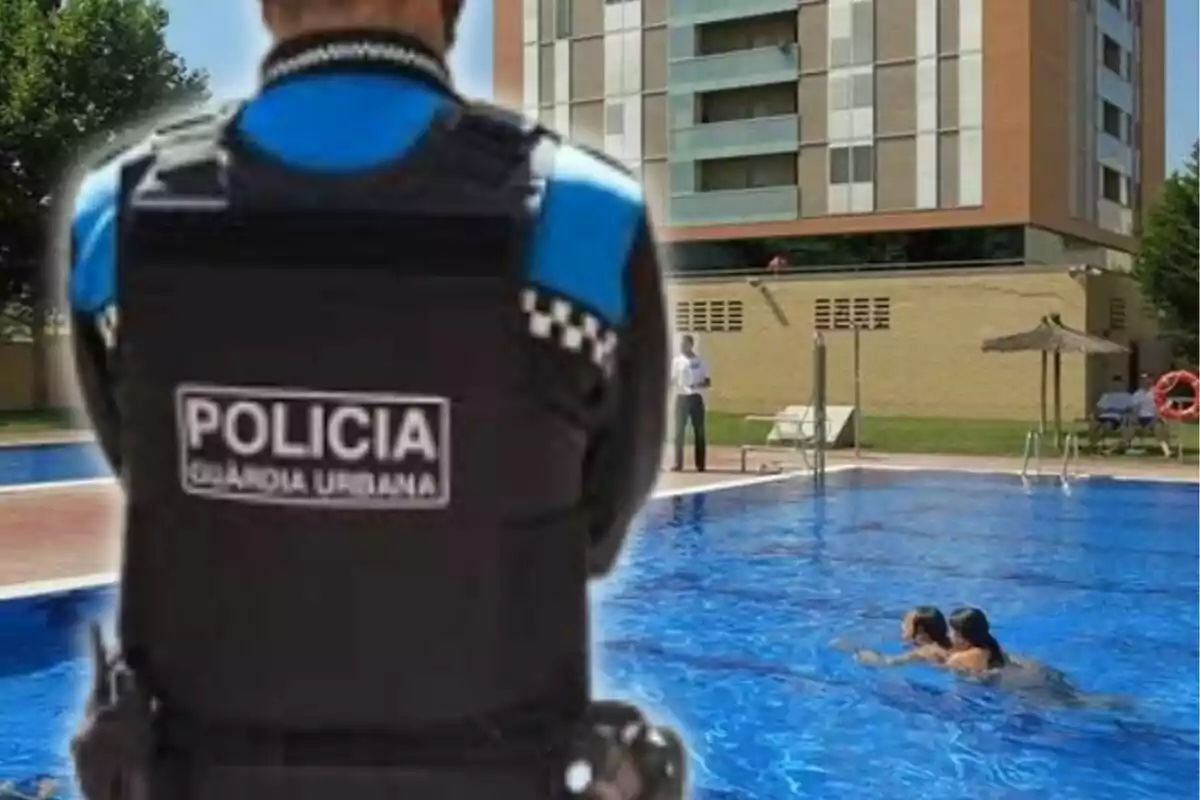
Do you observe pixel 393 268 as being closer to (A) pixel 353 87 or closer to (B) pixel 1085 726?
(A) pixel 353 87

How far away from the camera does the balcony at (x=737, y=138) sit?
127 ft

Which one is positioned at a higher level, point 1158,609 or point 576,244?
point 576,244

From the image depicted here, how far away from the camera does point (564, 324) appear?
3.74 ft

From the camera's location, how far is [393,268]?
1.11 meters

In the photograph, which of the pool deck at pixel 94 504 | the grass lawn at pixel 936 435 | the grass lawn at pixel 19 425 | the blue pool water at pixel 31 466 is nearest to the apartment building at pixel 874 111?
the grass lawn at pixel 936 435

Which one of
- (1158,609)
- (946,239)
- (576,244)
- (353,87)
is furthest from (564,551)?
(946,239)

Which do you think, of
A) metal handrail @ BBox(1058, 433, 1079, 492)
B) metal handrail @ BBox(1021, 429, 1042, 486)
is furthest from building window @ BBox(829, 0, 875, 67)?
metal handrail @ BBox(1021, 429, 1042, 486)

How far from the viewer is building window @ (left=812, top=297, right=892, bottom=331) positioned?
31156mm

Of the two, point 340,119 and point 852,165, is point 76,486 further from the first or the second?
point 852,165

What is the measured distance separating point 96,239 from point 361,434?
11.7 inches

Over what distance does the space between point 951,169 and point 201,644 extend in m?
36.2

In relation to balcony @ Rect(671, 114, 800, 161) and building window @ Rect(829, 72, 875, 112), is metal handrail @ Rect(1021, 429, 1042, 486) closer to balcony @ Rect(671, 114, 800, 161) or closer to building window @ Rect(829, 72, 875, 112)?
building window @ Rect(829, 72, 875, 112)

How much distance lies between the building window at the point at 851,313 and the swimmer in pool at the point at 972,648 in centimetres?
2411

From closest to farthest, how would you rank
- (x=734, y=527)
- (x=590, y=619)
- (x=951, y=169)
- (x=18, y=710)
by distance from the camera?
(x=590, y=619), (x=18, y=710), (x=734, y=527), (x=951, y=169)
